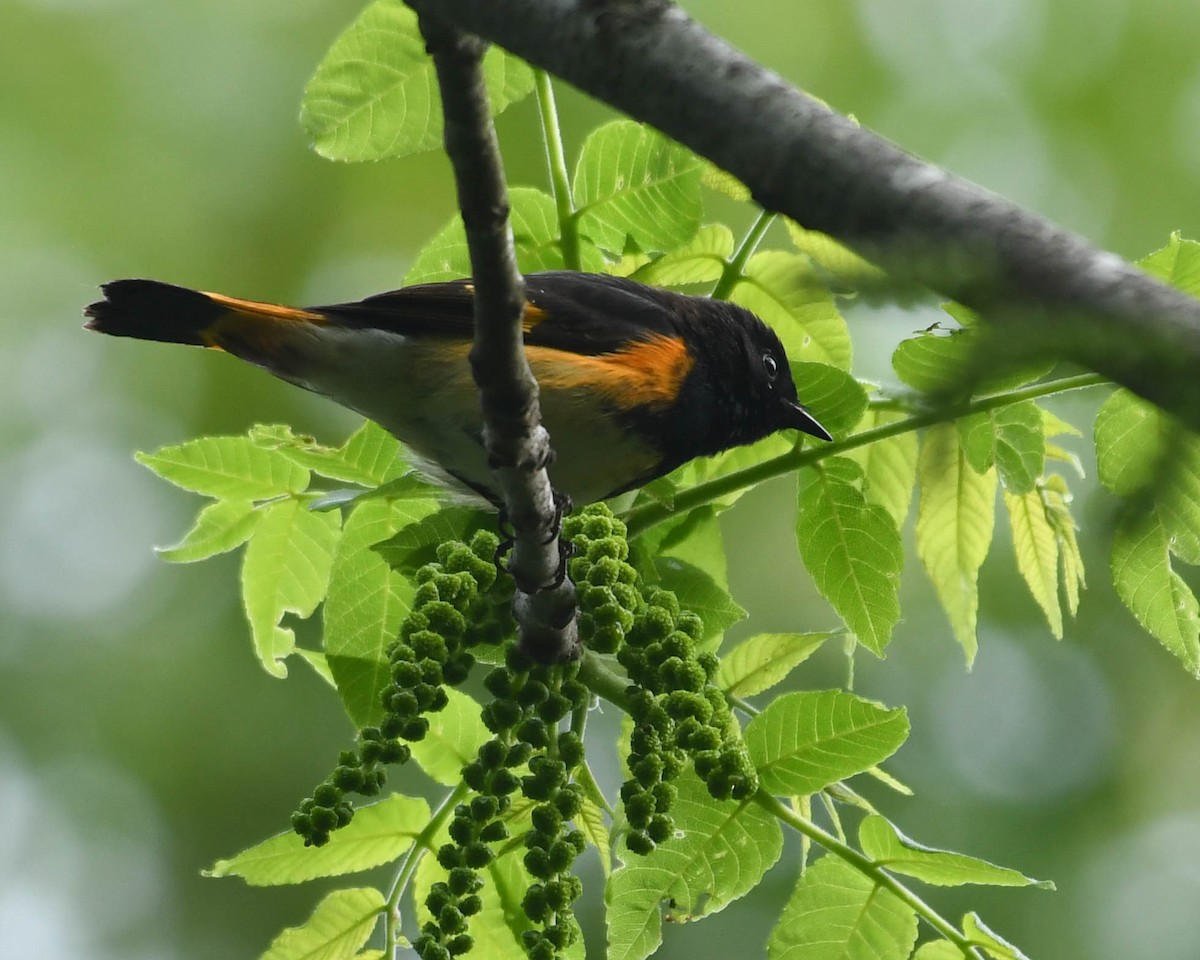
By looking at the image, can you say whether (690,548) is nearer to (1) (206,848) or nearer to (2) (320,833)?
(2) (320,833)

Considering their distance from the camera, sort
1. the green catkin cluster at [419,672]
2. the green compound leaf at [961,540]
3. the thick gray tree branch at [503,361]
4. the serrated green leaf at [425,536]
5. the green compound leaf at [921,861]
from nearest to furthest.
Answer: the thick gray tree branch at [503,361] → the green catkin cluster at [419,672] → the green compound leaf at [921,861] → the serrated green leaf at [425,536] → the green compound leaf at [961,540]

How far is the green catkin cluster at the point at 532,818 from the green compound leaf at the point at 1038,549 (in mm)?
1210

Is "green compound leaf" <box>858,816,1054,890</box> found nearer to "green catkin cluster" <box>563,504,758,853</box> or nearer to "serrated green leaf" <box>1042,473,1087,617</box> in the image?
"green catkin cluster" <box>563,504,758,853</box>

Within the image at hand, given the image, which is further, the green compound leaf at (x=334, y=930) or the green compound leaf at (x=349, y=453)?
the green compound leaf at (x=349, y=453)

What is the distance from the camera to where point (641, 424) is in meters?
3.30

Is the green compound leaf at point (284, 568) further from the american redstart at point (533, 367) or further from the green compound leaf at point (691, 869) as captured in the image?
the green compound leaf at point (691, 869)

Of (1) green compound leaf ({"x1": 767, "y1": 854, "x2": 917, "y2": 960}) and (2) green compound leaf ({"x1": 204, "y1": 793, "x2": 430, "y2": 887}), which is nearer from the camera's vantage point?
(1) green compound leaf ({"x1": 767, "y1": 854, "x2": 917, "y2": 960})

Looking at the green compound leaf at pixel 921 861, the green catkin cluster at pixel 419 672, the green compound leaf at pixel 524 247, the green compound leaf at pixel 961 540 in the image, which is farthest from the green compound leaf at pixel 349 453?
the green compound leaf at pixel 921 861

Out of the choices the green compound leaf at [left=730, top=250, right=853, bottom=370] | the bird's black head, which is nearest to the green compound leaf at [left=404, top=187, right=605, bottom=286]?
the green compound leaf at [left=730, top=250, right=853, bottom=370]

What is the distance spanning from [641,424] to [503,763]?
1.18 m

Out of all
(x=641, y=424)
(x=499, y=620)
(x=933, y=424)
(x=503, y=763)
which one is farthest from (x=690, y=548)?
(x=933, y=424)

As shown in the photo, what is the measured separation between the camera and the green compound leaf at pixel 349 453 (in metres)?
3.01

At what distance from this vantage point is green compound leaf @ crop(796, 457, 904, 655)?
2.84 metres

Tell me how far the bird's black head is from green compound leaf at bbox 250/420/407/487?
810mm
